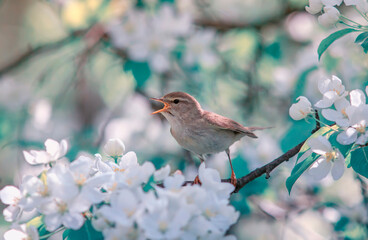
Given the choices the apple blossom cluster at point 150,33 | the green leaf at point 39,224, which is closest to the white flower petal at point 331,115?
the green leaf at point 39,224

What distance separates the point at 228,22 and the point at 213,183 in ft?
10.9

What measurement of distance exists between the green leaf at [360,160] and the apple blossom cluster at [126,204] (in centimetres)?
42

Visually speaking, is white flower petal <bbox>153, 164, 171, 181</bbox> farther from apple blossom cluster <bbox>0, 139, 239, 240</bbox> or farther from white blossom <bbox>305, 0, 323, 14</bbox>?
white blossom <bbox>305, 0, 323, 14</bbox>

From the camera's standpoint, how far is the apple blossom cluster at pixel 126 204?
4.03 ft

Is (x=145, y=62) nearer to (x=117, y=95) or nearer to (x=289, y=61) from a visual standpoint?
(x=117, y=95)

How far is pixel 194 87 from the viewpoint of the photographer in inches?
160

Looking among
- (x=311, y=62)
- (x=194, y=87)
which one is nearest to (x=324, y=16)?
(x=311, y=62)

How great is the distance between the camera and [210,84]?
4.04 metres

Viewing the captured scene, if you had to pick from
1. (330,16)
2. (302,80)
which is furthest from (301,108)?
(302,80)

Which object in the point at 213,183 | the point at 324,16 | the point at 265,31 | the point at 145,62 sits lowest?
the point at 265,31

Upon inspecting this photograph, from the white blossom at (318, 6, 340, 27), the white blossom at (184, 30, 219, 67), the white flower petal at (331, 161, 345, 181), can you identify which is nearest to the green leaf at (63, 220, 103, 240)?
the white flower petal at (331, 161, 345, 181)

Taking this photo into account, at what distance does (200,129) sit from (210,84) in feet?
4.34

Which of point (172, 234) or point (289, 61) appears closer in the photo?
point (172, 234)

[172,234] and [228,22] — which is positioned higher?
[172,234]
